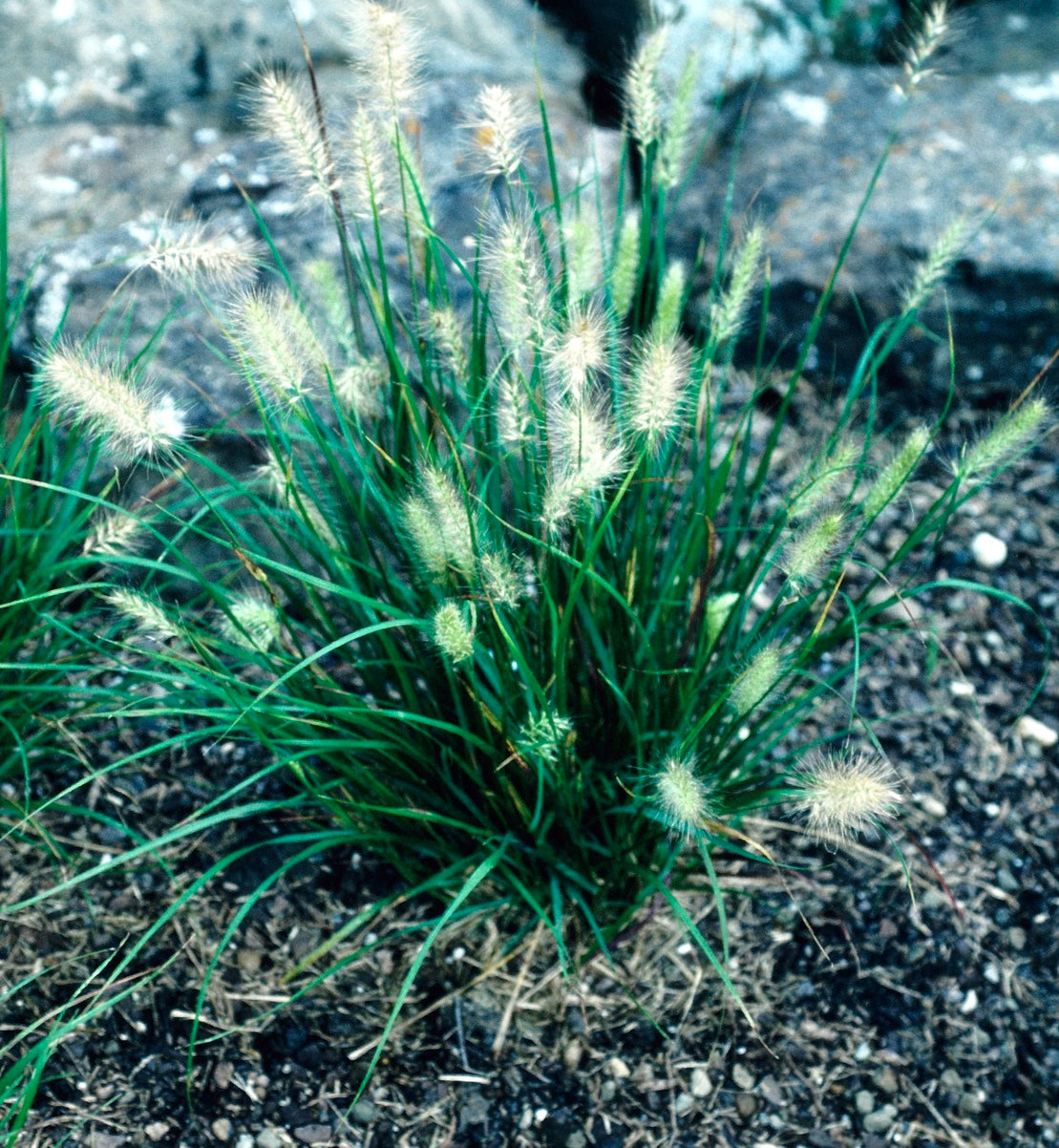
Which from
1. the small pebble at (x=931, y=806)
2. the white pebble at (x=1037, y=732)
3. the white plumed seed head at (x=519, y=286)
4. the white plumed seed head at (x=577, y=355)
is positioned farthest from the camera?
the white pebble at (x=1037, y=732)

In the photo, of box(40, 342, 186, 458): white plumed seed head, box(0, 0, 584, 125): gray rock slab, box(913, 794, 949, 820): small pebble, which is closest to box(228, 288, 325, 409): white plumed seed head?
box(40, 342, 186, 458): white plumed seed head

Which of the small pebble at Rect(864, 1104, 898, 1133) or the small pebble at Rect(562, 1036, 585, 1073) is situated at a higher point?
the small pebble at Rect(562, 1036, 585, 1073)

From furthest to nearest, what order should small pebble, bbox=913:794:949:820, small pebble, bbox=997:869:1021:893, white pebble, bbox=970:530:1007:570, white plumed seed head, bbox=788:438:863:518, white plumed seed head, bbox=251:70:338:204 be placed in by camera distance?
white pebble, bbox=970:530:1007:570 → small pebble, bbox=913:794:949:820 → small pebble, bbox=997:869:1021:893 → white plumed seed head, bbox=788:438:863:518 → white plumed seed head, bbox=251:70:338:204

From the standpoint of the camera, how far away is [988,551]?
2.68m

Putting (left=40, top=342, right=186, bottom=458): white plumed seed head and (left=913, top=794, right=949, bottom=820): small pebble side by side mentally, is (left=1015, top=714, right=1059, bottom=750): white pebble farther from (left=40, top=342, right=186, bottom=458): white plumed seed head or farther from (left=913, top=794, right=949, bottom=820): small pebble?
(left=40, top=342, right=186, bottom=458): white plumed seed head

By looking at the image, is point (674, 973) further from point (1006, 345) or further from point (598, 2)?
point (598, 2)

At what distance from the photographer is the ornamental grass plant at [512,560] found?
5.03 ft

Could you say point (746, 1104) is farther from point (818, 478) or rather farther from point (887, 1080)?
point (818, 478)

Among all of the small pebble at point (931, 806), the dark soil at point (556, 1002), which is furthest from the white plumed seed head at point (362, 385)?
the small pebble at point (931, 806)

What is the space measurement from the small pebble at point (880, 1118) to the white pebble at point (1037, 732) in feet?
2.90

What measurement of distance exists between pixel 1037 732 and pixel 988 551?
498mm

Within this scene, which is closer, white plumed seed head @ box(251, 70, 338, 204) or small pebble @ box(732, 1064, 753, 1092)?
white plumed seed head @ box(251, 70, 338, 204)

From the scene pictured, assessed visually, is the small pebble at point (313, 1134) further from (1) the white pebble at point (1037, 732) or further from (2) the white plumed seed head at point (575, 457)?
(1) the white pebble at point (1037, 732)

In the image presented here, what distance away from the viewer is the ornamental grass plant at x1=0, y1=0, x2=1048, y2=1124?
1.53 m
